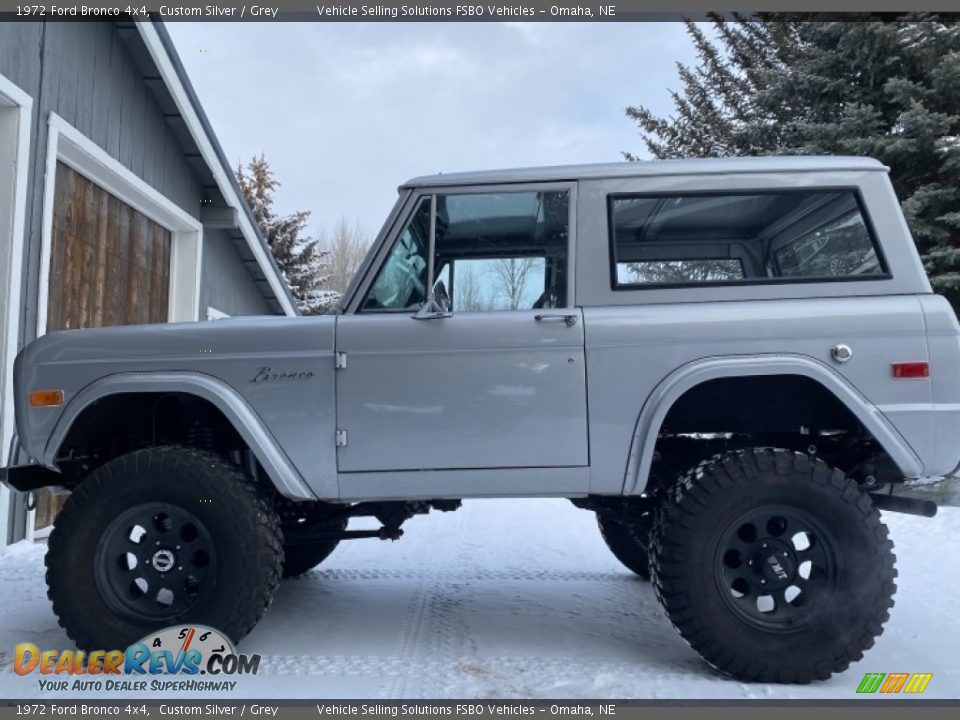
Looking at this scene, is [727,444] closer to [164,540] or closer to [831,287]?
[831,287]

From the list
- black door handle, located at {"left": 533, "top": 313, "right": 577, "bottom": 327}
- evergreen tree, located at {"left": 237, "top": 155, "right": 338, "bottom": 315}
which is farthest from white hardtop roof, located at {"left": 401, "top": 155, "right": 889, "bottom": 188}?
evergreen tree, located at {"left": 237, "top": 155, "right": 338, "bottom": 315}

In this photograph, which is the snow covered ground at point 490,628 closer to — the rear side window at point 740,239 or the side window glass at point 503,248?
the side window glass at point 503,248

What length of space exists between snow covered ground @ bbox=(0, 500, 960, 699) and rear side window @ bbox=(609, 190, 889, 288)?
1.82 meters

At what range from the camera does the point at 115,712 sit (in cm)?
282

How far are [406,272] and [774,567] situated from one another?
217cm

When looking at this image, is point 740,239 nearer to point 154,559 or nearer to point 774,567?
point 774,567

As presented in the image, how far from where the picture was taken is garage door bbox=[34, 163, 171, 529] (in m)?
6.10

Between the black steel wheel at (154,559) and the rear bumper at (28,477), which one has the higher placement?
the rear bumper at (28,477)

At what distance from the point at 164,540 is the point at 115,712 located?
0.72m

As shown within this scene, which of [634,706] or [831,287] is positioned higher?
[831,287]

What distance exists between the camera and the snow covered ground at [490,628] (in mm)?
3021

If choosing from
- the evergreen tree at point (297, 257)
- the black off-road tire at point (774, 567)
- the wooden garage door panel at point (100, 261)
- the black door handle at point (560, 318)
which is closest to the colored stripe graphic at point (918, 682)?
the black off-road tire at point (774, 567)

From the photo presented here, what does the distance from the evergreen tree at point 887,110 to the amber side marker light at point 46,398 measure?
30.7 feet

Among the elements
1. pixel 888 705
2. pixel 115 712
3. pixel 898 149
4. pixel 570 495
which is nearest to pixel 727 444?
pixel 570 495
